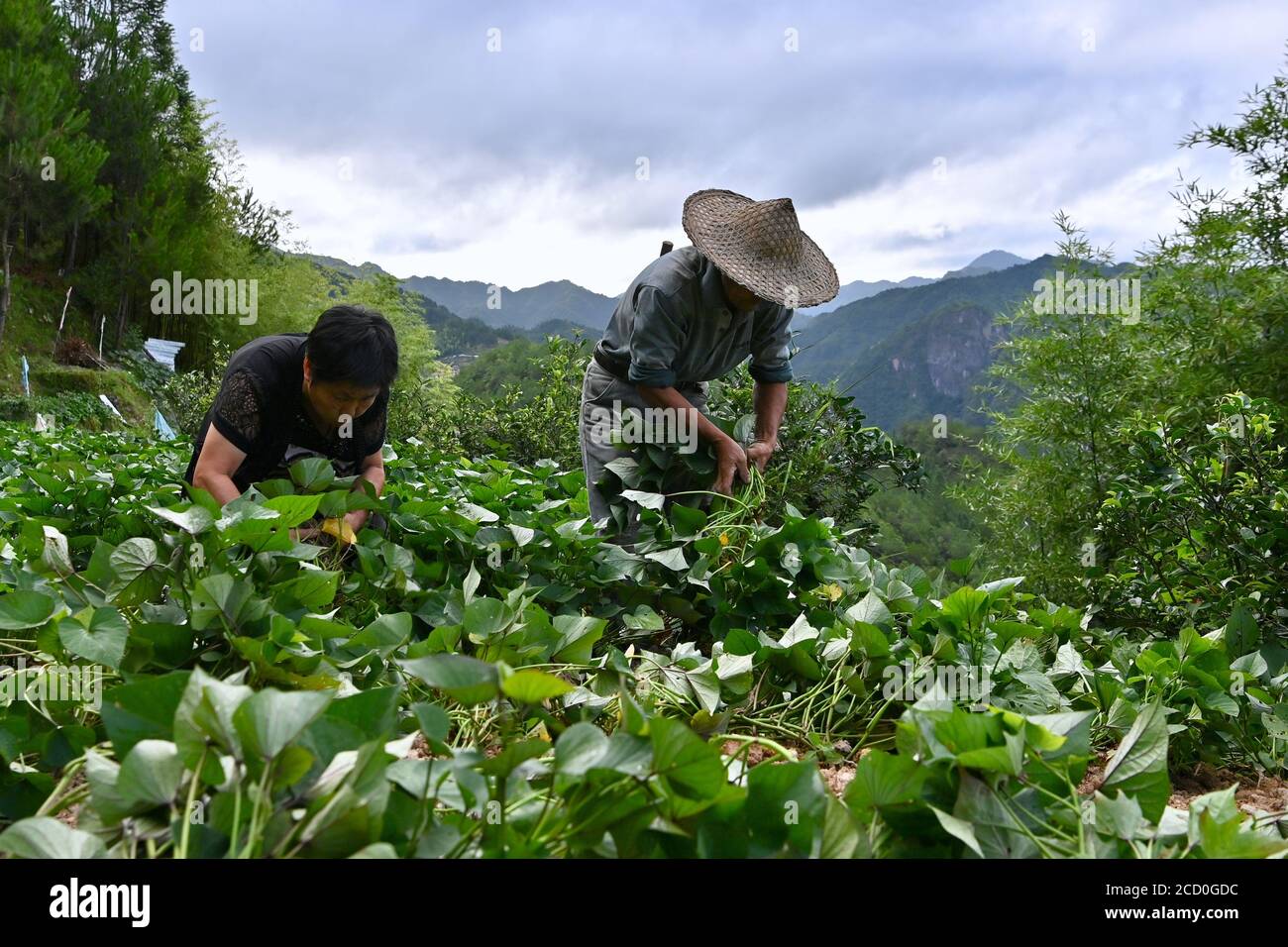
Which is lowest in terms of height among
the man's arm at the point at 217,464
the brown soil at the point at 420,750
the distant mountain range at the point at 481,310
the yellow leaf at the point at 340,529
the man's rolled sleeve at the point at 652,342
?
the brown soil at the point at 420,750

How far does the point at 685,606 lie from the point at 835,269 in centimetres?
159

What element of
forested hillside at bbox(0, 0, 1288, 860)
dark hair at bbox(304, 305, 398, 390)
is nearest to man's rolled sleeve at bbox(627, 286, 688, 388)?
forested hillside at bbox(0, 0, 1288, 860)

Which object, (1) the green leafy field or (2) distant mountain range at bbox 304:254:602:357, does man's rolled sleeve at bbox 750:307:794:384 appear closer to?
(1) the green leafy field

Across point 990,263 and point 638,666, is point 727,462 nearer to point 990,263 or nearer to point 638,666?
point 638,666

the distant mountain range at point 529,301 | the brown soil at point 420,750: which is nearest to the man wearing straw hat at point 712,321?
the brown soil at point 420,750

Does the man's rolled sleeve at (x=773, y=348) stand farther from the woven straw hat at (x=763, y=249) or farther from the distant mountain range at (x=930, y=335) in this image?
the distant mountain range at (x=930, y=335)

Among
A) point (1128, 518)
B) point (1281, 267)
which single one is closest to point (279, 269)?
point (1281, 267)

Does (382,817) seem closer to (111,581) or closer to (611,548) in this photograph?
(111,581)

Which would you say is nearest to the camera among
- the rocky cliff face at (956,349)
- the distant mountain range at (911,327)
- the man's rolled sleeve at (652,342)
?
the man's rolled sleeve at (652,342)

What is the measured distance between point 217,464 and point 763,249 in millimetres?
1768

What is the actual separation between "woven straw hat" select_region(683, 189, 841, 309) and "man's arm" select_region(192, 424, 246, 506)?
1511 millimetres

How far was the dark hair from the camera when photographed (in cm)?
237

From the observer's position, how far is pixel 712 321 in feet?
9.98

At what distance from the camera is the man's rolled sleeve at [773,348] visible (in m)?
3.11
